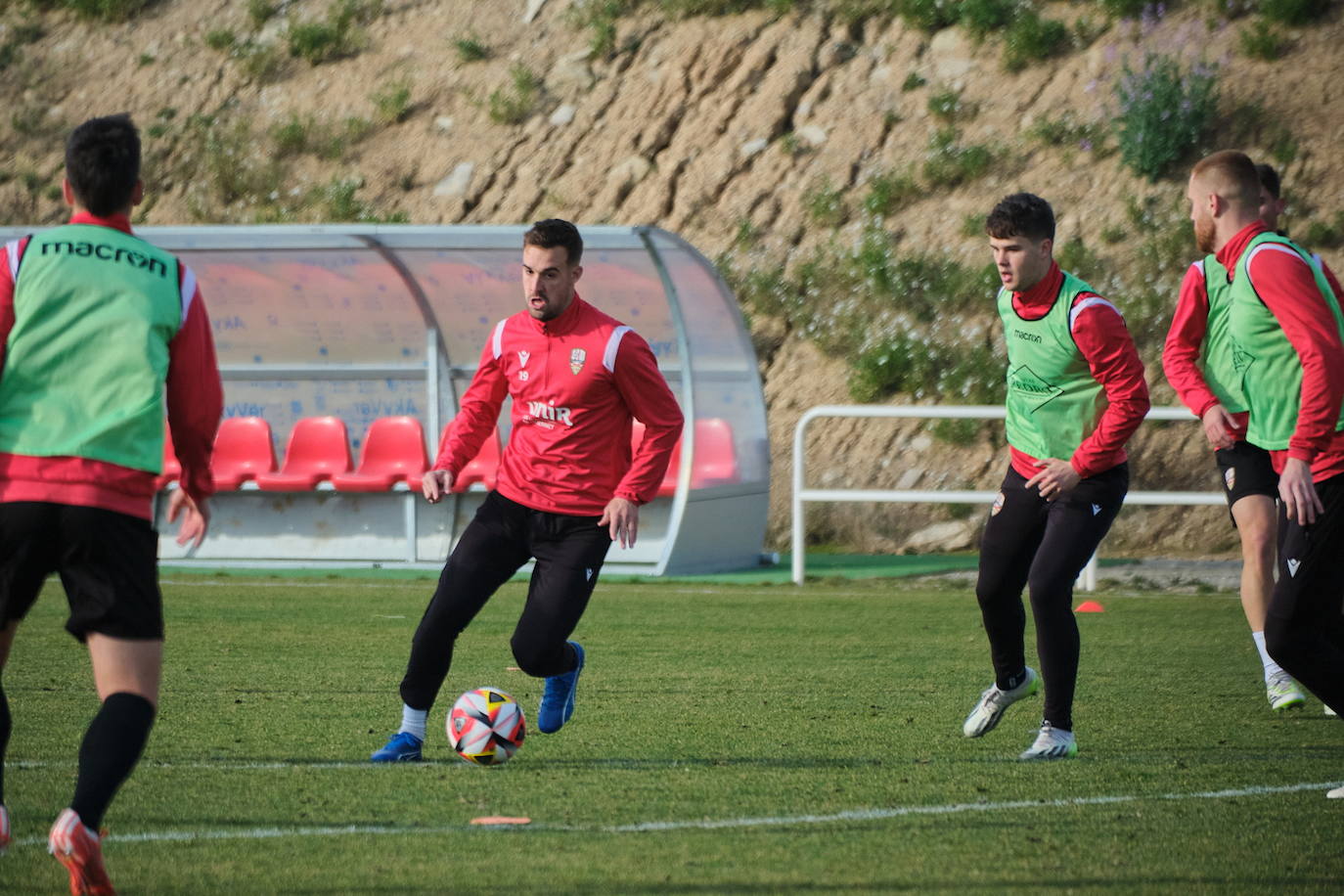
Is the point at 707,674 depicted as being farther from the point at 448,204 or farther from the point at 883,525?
the point at 448,204

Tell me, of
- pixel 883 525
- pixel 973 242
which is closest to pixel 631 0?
pixel 973 242

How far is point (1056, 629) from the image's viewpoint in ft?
20.2

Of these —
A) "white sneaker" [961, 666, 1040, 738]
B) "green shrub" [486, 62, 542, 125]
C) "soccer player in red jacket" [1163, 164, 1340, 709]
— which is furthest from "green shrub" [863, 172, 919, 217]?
"white sneaker" [961, 666, 1040, 738]

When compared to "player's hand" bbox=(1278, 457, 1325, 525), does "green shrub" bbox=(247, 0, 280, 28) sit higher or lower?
lower

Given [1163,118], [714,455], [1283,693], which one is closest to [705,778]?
[1283,693]

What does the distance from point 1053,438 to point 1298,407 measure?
3.05ft

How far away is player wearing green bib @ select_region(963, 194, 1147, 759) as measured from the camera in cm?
599

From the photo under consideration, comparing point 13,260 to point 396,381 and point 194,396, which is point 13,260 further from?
point 396,381

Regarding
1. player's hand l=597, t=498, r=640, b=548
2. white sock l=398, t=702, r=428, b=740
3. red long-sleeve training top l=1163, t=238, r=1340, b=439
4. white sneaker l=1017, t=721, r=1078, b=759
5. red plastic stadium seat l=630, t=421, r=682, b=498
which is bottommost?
red plastic stadium seat l=630, t=421, r=682, b=498

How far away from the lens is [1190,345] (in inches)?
257

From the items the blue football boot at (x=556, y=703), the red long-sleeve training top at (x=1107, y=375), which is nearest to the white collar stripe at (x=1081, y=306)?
the red long-sleeve training top at (x=1107, y=375)

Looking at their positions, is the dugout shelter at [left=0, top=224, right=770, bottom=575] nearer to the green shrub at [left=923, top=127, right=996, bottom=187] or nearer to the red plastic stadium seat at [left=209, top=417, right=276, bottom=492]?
the red plastic stadium seat at [left=209, top=417, right=276, bottom=492]

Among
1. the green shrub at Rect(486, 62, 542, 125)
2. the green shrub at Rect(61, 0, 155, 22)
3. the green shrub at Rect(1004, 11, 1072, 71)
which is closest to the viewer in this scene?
the green shrub at Rect(1004, 11, 1072, 71)

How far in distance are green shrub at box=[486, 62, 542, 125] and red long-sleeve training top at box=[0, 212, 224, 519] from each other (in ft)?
68.3
